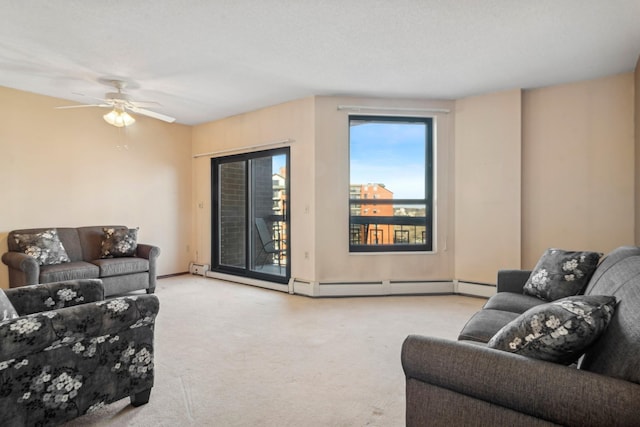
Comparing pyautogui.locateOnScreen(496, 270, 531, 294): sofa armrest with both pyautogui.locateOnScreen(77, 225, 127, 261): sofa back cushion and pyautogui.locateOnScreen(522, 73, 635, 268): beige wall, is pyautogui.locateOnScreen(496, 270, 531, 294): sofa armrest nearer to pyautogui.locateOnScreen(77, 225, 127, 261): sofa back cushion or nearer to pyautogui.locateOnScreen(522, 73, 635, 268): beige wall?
pyautogui.locateOnScreen(522, 73, 635, 268): beige wall

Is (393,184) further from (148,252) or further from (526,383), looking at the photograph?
(526,383)

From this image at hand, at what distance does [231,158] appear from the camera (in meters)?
5.70

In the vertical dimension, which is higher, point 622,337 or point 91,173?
point 91,173

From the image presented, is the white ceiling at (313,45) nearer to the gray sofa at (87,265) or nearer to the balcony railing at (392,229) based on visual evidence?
the balcony railing at (392,229)

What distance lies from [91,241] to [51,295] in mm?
2975

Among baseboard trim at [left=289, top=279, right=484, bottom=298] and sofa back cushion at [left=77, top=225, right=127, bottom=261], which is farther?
sofa back cushion at [left=77, top=225, right=127, bottom=261]

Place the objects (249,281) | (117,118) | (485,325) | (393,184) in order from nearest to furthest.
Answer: (485,325) → (117,118) → (393,184) → (249,281)

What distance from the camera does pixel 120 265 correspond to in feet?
14.4

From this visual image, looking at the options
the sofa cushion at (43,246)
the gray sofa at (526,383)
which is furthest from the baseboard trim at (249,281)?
the gray sofa at (526,383)

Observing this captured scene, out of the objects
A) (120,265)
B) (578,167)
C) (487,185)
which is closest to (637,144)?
(578,167)

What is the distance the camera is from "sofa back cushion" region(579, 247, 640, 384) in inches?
43.3

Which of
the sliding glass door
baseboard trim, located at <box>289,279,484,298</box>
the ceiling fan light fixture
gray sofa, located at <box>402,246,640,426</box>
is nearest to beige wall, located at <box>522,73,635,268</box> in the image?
baseboard trim, located at <box>289,279,484,298</box>

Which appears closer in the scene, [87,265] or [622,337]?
[622,337]

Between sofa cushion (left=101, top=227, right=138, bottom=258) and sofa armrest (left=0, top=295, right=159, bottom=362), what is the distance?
3.14 meters
